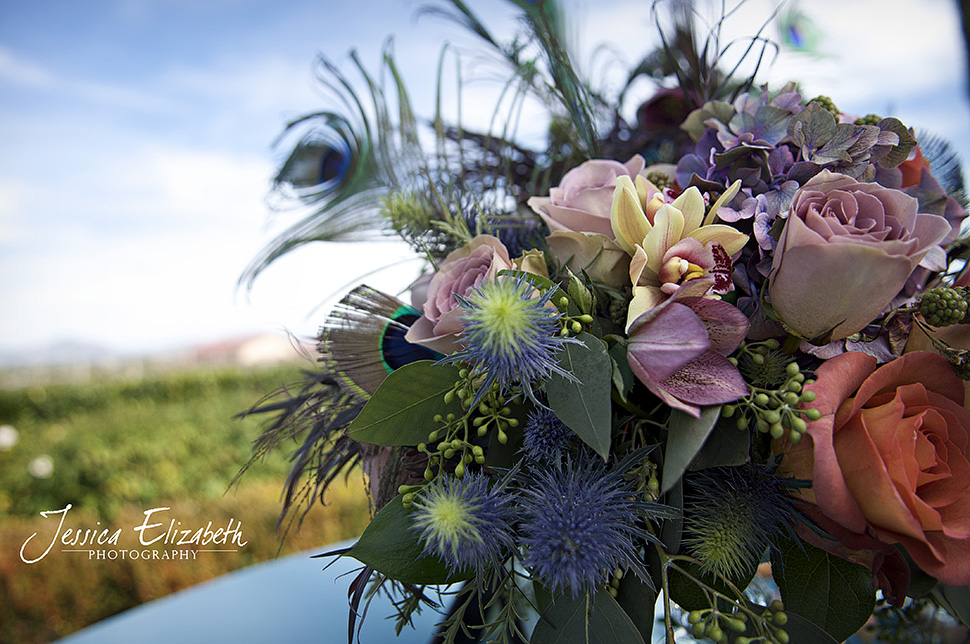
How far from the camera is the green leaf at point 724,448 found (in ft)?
1.22

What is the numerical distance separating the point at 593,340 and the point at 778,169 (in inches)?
9.4

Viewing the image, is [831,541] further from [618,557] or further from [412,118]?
[412,118]

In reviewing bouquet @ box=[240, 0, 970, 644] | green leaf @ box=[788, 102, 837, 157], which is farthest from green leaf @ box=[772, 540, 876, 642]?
green leaf @ box=[788, 102, 837, 157]

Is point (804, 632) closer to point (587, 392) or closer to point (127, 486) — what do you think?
point (587, 392)

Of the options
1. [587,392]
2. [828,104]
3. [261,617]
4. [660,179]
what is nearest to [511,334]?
[587,392]

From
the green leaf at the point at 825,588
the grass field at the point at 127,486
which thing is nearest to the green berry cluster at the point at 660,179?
the green leaf at the point at 825,588

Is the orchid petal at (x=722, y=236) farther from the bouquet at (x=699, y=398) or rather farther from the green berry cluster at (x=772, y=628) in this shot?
the green berry cluster at (x=772, y=628)

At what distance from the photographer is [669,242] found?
1.33ft

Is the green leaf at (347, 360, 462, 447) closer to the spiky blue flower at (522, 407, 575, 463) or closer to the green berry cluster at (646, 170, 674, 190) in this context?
the spiky blue flower at (522, 407, 575, 463)

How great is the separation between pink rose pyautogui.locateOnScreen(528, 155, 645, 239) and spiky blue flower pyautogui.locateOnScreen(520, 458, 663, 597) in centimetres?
19

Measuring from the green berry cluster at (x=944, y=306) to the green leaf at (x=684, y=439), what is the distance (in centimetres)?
19

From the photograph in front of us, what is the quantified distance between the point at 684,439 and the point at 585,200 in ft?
0.72

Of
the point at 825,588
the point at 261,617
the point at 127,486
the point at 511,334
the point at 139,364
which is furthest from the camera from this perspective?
the point at 139,364

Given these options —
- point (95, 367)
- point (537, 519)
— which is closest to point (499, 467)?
point (537, 519)
